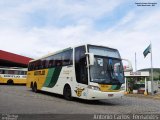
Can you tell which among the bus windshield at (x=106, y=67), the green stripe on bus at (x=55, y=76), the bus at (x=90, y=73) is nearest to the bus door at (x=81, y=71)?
the bus at (x=90, y=73)

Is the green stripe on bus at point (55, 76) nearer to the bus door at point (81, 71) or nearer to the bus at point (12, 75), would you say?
the bus door at point (81, 71)

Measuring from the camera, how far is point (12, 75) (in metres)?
45.2

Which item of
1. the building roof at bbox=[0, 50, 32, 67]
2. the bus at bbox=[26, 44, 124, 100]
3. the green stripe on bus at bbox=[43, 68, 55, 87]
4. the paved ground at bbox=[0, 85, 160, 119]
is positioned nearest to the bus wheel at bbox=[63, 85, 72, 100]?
the bus at bbox=[26, 44, 124, 100]

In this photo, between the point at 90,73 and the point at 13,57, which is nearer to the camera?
the point at 90,73

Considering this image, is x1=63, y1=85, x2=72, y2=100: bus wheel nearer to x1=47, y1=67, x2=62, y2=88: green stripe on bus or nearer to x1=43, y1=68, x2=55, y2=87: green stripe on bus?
x1=47, y1=67, x2=62, y2=88: green stripe on bus

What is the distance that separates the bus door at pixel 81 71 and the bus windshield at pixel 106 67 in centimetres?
50

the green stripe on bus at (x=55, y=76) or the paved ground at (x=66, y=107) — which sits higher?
the green stripe on bus at (x=55, y=76)

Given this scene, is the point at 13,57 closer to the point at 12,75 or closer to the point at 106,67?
the point at 12,75

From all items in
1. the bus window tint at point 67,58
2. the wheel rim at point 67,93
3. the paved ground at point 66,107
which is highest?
the bus window tint at point 67,58

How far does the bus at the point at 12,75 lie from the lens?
44.4 metres

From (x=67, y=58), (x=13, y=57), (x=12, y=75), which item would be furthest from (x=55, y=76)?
(x=13, y=57)

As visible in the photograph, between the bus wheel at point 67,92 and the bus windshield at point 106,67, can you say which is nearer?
the bus windshield at point 106,67

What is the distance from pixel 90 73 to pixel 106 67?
968 millimetres

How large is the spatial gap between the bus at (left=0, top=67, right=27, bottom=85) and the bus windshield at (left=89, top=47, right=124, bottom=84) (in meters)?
Answer: 28.7
